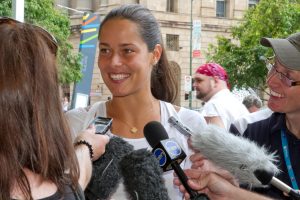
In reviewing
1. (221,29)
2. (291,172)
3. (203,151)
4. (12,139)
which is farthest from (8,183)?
(221,29)

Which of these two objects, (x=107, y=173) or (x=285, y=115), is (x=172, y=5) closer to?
(x=285, y=115)

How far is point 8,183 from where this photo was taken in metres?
1.67

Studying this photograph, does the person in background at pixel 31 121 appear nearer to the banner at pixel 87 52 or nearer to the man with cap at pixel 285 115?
the man with cap at pixel 285 115

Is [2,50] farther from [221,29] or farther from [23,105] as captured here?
[221,29]

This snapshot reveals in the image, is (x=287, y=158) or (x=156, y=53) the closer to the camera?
(x=287, y=158)

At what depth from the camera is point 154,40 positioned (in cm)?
307

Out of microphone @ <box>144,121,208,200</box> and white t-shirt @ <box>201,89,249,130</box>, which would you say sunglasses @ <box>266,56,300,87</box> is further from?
white t-shirt @ <box>201,89,249,130</box>

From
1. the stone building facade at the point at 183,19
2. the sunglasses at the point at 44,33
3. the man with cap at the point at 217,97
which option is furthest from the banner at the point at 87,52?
the stone building facade at the point at 183,19

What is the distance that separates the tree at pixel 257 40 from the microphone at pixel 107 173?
20.0 metres

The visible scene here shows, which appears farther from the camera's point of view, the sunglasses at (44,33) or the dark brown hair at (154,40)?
the dark brown hair at (154,40)

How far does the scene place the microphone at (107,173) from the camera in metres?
2.26

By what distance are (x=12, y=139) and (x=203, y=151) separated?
832 mm

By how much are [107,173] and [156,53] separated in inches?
40.3

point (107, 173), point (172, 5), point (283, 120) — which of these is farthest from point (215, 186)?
point (172, 5)
